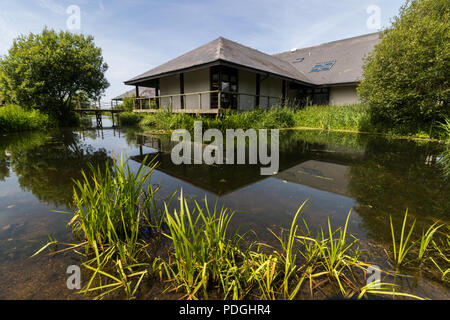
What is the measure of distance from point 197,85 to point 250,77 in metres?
3.59

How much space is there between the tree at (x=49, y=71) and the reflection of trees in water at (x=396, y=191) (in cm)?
1767

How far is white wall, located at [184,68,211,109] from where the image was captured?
13.4m

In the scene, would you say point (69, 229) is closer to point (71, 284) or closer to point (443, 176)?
point (71, 284)

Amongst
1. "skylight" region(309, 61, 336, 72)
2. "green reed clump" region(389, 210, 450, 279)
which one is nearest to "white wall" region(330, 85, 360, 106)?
"skylight" region(309, 61, 336, 72)

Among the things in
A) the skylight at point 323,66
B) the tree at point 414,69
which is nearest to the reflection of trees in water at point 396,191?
the tree at point 414,69

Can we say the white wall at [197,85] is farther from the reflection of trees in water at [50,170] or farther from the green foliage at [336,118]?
the reflection of trees in water at [50,170]

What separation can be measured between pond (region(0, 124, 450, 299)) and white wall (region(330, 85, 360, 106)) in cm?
1327

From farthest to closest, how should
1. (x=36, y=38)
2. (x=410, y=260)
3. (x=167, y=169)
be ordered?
(x=36, y=38) → (x=167, y=169) → (x=410, y=260)

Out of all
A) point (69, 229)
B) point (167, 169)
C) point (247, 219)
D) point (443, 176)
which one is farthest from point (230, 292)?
point (443, 176)

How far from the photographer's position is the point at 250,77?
14656 millimetres

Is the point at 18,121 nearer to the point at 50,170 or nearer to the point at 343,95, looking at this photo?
the point at 50,170

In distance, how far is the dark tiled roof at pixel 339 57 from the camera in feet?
53.2
